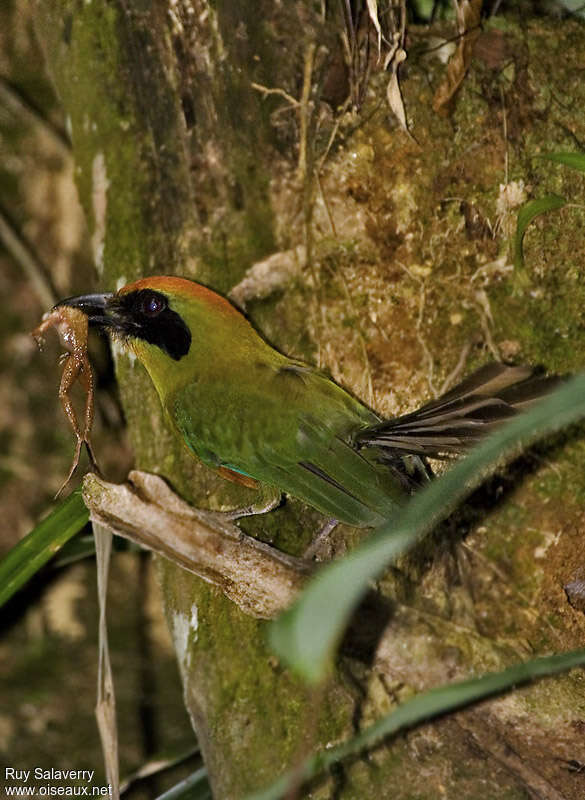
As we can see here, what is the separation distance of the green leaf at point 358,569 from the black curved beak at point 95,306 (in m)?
1.88

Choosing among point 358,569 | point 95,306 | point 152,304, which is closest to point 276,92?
point 152,304

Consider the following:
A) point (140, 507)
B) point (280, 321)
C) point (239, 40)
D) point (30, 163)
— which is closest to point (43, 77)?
point (30, 163)

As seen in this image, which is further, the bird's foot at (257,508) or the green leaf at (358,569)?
the bird's foot at (257,508)

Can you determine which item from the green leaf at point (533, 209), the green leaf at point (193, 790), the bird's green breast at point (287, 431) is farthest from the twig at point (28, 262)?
the green leaf at point (533, 209)

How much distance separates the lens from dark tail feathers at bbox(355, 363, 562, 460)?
2051mm

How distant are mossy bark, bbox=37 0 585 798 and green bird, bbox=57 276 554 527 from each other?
97mm

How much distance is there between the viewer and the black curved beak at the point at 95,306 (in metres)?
2.84

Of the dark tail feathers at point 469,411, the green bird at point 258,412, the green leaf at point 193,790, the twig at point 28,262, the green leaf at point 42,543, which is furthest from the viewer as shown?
the twig at point 28,262

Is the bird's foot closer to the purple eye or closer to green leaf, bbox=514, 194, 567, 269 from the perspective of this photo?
the purple eye

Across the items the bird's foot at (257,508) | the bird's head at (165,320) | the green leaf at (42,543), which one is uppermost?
the bird's head at (165,320)

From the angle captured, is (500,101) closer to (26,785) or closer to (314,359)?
(314,359)

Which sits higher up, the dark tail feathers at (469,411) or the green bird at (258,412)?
the green bird at (258,412)

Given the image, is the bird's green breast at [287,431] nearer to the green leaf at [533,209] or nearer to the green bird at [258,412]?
the green bird at [258,412]

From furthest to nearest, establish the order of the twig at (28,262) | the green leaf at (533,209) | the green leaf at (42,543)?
1. the twig at (28,262)
2. the green leaf at (42,543)
3. the green leaf at (533,209)
